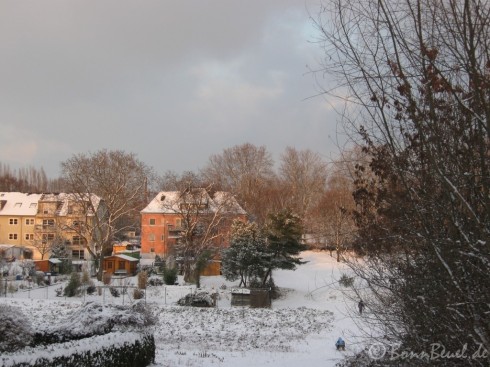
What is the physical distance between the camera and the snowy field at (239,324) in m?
13.6

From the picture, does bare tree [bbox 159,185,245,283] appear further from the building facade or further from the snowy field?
the building facade

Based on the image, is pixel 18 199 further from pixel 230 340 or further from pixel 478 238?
pixel 478 238

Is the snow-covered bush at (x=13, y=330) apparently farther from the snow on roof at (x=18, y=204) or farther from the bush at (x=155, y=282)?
the snow on roof at (x=18, y=204)

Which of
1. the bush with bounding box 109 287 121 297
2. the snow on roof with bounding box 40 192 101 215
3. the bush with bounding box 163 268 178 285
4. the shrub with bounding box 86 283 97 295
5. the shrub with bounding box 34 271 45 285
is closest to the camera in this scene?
the bush with bounding box 109 287 121 297

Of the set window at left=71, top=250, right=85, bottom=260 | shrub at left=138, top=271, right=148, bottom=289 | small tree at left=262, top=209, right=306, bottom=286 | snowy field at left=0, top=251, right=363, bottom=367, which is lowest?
snowy field at left=0, top=251, right=363, bottom=367

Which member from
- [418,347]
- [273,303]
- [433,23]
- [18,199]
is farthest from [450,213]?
[18,199]

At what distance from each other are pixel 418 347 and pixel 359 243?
149 cm

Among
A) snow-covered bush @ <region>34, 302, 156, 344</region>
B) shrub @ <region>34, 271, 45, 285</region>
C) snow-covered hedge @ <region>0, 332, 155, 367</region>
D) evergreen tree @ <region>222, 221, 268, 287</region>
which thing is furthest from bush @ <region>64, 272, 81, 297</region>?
Result: snow-covered hedge @ <region>0, 332, 155, 367</region>

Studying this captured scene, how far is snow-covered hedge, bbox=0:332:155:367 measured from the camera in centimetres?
768

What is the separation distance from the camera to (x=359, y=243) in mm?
5723

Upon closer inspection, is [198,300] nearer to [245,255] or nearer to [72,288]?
[245,255]

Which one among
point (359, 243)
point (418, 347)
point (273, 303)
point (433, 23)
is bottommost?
point (273, 303)

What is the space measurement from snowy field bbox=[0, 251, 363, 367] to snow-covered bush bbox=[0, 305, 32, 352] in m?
1.74

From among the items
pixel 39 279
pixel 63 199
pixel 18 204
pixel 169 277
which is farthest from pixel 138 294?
pixel 18 204
